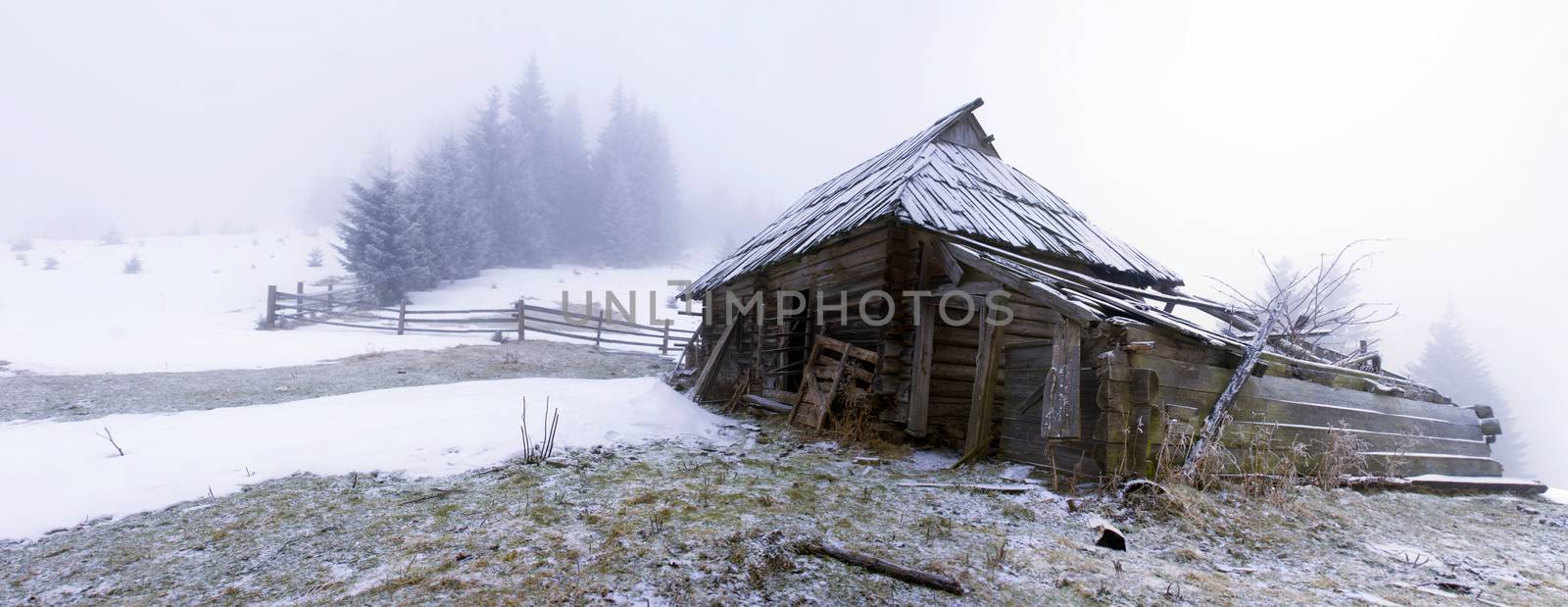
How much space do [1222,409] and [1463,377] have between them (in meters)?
36.7

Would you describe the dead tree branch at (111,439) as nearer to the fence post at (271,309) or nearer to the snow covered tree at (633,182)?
the fence post at (271,309)

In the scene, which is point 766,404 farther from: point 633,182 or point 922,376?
point 633,182

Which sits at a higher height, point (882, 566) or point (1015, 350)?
point (1015, 350)

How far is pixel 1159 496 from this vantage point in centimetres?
418

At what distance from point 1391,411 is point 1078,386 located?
13.1ft

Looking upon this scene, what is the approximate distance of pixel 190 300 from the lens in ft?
70.4

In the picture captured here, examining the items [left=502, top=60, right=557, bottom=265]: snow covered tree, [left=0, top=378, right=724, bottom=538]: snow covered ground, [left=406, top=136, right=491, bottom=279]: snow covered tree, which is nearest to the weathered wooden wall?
[left=0, top=378, right=724, bottom=538]: snow covered ground

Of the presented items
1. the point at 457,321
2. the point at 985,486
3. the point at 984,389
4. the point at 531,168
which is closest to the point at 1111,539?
the point at 985,486

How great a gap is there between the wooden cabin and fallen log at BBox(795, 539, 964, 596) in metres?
2.52

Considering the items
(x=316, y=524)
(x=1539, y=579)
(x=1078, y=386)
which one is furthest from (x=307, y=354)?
(x=1539, y=579)

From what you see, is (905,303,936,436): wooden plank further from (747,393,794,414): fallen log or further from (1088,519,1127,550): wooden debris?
(1088,519,1127,550): wooden debris

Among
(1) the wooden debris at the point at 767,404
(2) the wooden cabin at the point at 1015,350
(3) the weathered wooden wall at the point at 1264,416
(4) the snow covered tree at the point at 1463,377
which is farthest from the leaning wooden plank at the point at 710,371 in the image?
(4) the snow covered tree at the point at 1463,377

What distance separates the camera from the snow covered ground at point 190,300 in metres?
12.6

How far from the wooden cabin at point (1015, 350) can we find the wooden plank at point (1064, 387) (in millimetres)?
17
